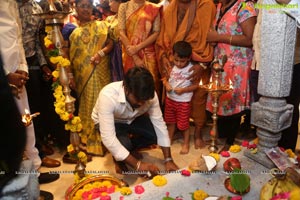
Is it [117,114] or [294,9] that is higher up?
[294,9]

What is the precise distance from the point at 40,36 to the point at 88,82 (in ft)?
1.89

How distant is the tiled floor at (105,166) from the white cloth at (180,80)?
1.74 ft

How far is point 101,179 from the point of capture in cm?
207

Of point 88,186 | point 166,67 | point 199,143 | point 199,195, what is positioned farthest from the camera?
point 199,143

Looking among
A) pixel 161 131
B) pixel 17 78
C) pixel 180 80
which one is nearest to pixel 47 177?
pixel 17 78

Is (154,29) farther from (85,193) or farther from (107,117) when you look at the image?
(85,193)

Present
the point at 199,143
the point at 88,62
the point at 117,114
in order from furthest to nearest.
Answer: the point at 199,143 < the point at 88,62 < the point at 117,114

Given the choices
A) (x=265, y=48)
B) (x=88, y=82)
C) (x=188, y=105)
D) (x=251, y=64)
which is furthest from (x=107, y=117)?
(x=251, y=64)

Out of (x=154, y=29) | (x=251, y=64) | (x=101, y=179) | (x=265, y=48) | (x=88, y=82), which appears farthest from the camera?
(x=154, y=29)

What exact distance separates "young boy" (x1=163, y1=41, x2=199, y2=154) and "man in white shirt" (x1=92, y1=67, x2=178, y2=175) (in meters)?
0.39

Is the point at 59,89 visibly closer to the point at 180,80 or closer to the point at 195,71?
A: the point at 180,80

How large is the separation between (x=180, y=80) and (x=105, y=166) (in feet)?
3.42

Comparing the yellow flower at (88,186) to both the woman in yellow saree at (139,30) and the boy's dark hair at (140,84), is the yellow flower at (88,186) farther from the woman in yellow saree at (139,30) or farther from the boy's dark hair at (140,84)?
the woman in yellow saree at (139,30)

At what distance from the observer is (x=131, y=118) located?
247cm
